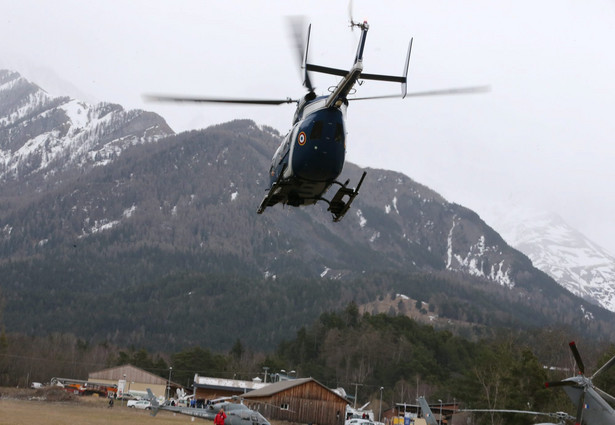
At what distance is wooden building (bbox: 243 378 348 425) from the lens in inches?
3246

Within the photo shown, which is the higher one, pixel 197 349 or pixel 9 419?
pixel 197 349

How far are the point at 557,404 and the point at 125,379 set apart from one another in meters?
77.1

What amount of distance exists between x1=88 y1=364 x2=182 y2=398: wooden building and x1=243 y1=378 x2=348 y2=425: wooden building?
1686 inches

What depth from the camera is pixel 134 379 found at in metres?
124

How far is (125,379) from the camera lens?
399 feet

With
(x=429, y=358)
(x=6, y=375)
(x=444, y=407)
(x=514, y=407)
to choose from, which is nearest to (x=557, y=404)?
(x=514, y=407)

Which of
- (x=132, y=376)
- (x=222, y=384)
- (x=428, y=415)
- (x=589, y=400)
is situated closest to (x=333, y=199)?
(x=428, y=415)

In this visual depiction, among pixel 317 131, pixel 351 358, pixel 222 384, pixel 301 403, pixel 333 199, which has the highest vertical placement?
pixel 351 358

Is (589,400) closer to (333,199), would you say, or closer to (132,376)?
(333,199)

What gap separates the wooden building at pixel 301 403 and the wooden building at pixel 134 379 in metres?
42.8

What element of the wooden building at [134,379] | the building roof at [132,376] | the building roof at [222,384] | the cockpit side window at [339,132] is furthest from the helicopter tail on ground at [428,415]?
the building roof at [132,376]

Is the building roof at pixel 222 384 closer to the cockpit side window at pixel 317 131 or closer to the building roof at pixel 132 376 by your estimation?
the building roof at pixel 132 376

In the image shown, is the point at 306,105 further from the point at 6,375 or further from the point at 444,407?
the point at 6,375

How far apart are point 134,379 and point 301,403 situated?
1987 inches
